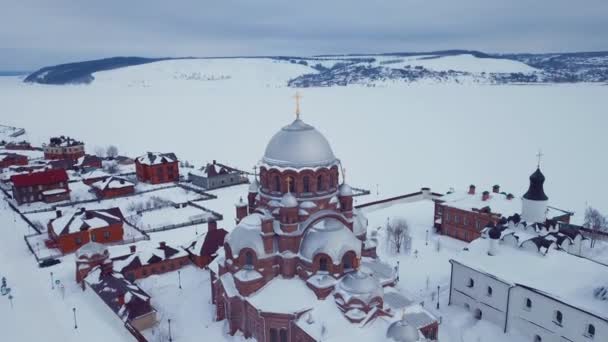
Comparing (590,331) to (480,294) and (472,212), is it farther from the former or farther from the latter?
(472,212)

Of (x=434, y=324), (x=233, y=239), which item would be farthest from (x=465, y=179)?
(x=233, y=239)

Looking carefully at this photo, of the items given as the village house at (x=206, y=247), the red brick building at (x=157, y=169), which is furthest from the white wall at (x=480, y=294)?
the red brick building at (x=157, y=169)

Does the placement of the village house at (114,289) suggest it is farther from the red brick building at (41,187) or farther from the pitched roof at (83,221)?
the red brick building at (41,187)

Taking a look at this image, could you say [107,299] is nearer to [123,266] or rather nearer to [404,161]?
[123,266]

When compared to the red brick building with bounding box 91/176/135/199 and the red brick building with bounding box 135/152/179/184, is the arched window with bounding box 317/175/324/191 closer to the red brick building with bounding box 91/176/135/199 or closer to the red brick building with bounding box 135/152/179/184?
the red brick building with bounding box 91/176/135/199

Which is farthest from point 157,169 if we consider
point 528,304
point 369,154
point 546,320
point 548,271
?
point 546,320

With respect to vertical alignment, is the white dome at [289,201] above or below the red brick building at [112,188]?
above

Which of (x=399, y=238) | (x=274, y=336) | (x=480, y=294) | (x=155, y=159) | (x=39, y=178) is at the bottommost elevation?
(x=274, y=336)
